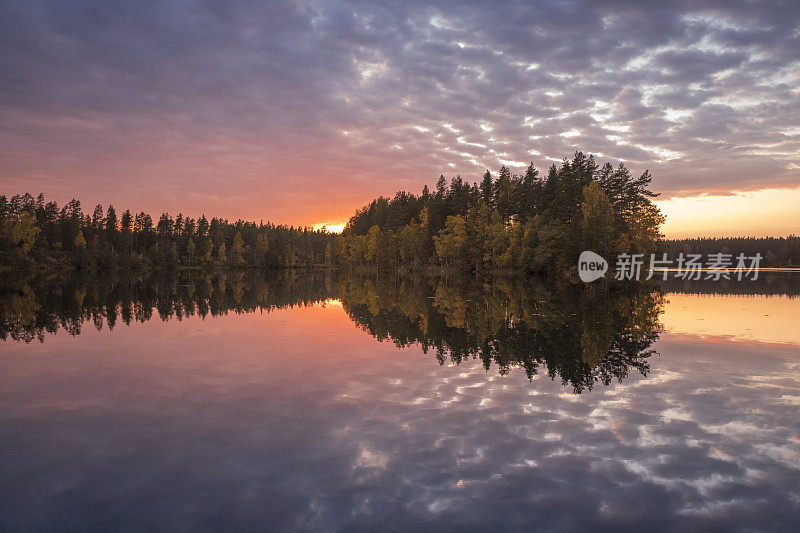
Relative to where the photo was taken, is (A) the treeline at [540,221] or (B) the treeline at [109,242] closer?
(A) the treeline at [540,221]

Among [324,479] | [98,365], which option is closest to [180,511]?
[324,479]

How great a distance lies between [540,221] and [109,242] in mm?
139783

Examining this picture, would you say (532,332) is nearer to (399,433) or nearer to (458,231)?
(399,433)

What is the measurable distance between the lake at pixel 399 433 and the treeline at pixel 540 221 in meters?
53.2

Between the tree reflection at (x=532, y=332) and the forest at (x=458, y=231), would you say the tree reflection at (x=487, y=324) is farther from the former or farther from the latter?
the forest at (x=458, y=231)

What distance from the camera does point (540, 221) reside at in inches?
3137

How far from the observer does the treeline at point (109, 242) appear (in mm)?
110375

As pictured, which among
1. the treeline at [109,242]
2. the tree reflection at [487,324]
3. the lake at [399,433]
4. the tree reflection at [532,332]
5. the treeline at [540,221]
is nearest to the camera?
the lake at [399,433]

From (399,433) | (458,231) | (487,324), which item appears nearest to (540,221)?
(458,231)

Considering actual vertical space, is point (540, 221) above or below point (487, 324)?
above

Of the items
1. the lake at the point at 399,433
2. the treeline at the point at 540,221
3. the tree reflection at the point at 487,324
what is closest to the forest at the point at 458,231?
the treeline at the point at 540,221

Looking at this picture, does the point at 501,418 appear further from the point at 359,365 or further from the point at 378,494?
the point at 359,365

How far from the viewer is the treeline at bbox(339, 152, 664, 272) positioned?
2815 inches

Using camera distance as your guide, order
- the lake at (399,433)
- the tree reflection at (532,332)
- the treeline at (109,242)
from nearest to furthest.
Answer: the lake at (399,433)
the tree reflection at (532,332)
the treeline at (109,242)
